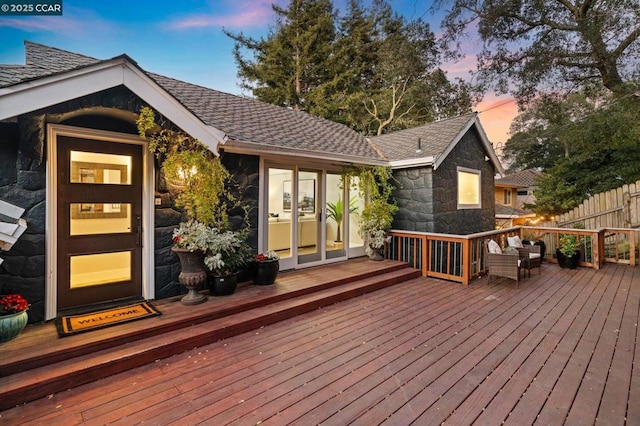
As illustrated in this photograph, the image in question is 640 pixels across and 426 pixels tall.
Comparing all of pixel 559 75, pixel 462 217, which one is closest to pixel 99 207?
pixel 462 217

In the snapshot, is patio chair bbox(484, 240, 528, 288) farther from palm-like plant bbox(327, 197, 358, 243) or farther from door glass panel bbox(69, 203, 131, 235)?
door glass panel bbox(69, 203, 131, 235)

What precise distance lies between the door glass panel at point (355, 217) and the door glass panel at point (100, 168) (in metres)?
4.43

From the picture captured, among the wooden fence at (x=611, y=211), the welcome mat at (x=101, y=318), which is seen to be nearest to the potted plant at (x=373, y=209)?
the welcome mat at (x=101, y=318)

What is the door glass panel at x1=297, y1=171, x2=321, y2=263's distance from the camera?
20.0 ft

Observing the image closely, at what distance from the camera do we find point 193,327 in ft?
11.2

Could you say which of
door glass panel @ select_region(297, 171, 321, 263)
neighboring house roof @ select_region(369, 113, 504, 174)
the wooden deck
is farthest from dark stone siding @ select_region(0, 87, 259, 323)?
neighboring house roof @ select_region(369, 113, 504, 174)

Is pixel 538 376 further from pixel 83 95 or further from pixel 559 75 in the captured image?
pixel 559 75

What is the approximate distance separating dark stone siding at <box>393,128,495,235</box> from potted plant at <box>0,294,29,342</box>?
660 centimetres

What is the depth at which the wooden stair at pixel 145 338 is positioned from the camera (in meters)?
2.46

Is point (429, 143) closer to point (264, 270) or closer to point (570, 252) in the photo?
point (570, 252)

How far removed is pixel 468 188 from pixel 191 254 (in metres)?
7.28

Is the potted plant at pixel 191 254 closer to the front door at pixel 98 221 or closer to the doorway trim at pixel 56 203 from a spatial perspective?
the doorway trim at pixel 56 203

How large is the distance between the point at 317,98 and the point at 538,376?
14389 millimetres

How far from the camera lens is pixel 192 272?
12.7ft
